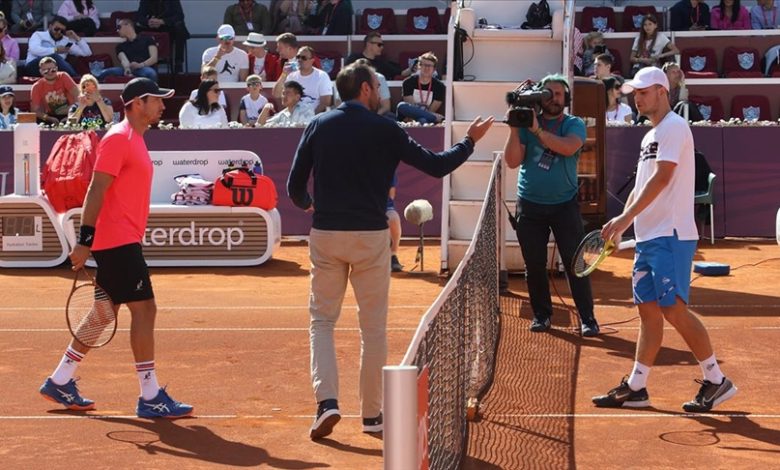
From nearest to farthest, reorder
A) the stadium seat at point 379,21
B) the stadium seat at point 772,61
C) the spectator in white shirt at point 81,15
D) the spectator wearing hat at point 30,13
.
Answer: the stadium seat at point 772,61 → the stadium seat at point 379,21 → the spectator in white shirt at point 81,15 → the spectator wearing hat at point 30,13

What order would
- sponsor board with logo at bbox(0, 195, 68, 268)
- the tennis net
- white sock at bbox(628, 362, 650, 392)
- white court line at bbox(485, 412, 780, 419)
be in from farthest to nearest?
sponsor board with logo at bbox(0, 195, 68, 268)
white sock at bbox(628, 362, 650, 392)
white court line at bbox(485, 412, 780, 419)
the tennis net

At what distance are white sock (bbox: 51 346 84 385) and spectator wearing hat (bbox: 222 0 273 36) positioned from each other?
15.3 m

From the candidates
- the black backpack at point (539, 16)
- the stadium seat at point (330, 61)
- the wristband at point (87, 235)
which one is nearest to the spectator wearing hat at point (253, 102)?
the stadium seat at point (330, 61)

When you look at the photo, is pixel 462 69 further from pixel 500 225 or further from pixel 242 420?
pixel 242 420

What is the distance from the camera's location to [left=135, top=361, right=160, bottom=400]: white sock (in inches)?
316

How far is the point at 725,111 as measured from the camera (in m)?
20.6

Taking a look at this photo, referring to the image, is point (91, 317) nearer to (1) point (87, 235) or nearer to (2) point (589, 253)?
(1) point (87, 235)

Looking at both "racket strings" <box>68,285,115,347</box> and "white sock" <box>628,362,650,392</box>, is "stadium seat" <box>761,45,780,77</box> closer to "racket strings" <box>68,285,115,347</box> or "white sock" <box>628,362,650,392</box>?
"white sock" <box>628,362,650,392</box>

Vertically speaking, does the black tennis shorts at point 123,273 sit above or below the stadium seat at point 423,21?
below

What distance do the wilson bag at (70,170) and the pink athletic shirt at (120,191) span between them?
7.17 m

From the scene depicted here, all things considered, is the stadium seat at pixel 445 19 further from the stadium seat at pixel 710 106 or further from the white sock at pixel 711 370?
the white sock at pixel 711 370

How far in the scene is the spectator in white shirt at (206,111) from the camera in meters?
17.9

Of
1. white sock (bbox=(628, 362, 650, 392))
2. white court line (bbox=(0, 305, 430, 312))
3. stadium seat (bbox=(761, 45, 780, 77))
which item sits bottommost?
white court line (bbox=(0, 305, 430, 312))

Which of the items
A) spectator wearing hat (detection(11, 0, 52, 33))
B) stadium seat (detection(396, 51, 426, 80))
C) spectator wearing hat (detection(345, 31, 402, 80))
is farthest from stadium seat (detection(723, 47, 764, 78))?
spectator wearing hat (detection(11, 0, 52, 33))
